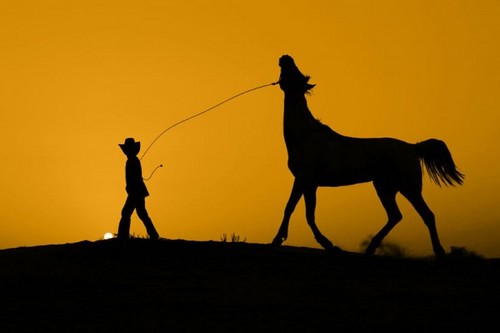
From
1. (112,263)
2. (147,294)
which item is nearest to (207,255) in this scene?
(112,263)

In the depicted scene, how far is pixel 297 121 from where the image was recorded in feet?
50.2

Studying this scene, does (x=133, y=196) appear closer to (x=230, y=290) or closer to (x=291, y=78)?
(x=291, y=78)

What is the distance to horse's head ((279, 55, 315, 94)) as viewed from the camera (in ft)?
50.5

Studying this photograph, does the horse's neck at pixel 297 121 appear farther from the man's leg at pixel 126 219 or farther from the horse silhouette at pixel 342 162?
the man's leg at pixel 126 219

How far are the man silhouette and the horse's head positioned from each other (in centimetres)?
275

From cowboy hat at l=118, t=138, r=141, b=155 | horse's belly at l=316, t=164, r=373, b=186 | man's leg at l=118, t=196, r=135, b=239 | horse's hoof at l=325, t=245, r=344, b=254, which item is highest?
cowboy hat at l=118, t=138, r=141, b=155

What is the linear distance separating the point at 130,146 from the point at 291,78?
3012 millimetres

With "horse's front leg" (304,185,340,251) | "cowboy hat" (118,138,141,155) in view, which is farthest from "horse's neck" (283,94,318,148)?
"cowboy hat" (118,138,141,155)

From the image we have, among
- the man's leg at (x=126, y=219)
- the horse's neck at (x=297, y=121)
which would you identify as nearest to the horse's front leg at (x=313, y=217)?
the horse's neck at (x=297, y=121)

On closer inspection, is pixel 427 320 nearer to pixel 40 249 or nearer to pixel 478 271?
pixel 478 271

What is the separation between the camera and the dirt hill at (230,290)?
1022 centimetres

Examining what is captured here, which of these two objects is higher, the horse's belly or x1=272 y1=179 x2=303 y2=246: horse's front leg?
the horse's belly

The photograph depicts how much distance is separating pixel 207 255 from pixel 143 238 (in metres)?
1.58

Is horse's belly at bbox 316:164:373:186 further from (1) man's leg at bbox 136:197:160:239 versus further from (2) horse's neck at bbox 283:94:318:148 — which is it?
(1) man's leg at bbox 136:197:160:239
